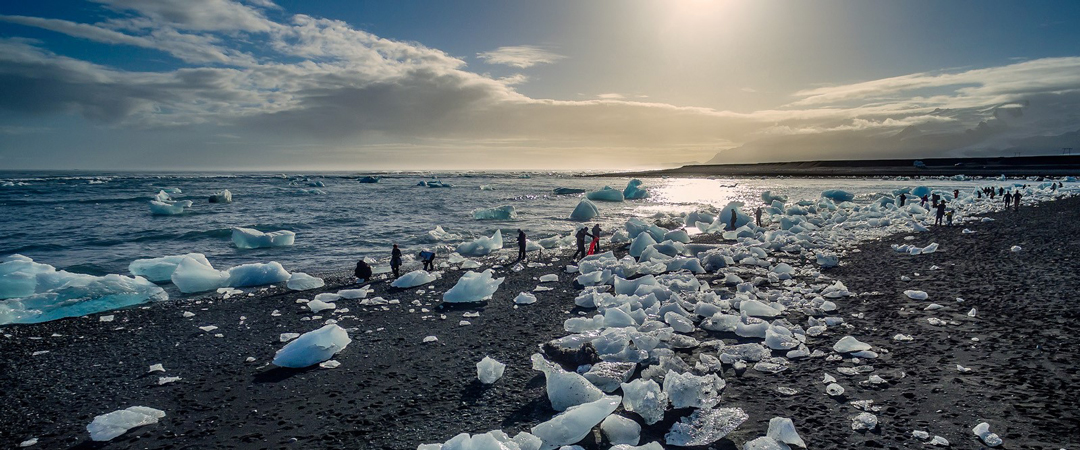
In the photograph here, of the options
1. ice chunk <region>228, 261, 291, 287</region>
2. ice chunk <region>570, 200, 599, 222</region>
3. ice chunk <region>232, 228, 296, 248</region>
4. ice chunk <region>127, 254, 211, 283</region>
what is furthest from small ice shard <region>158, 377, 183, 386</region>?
ice chunk <region>570, 200, 599, 222</region>

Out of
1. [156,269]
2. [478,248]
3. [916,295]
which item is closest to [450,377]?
[916,295]

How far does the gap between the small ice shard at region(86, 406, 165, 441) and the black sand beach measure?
0.10m

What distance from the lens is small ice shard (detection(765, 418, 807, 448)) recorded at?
14.8ft

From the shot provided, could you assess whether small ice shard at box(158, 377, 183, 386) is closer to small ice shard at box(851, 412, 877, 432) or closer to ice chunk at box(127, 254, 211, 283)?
small ice shard at box(851, 412, 877, 432)

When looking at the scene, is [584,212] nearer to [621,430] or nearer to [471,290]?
[471,290]

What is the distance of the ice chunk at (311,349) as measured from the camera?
22.2ft

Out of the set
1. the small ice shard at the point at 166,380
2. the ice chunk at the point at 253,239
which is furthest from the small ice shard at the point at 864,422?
the ice chunk at the point at 253,239

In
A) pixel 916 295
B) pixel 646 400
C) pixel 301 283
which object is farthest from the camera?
pixel 301 283

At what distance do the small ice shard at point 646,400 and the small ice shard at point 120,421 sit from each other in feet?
16.4

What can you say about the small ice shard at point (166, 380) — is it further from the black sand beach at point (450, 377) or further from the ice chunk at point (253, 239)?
the ice chunk at point (253, 239)

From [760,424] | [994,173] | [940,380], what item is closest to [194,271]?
[760,424]

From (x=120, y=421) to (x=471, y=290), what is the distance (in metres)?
5.88

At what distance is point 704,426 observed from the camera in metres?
4.93

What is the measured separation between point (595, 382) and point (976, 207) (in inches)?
1216
